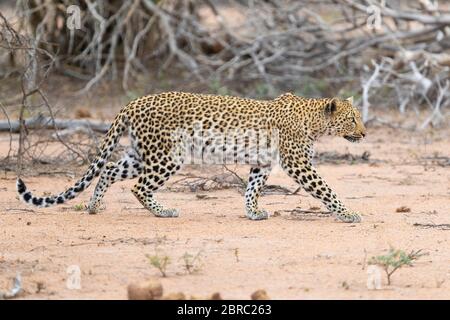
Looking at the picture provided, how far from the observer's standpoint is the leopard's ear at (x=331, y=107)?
9.75m

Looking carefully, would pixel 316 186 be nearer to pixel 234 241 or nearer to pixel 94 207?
pixel 234 241

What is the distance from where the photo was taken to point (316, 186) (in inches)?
369

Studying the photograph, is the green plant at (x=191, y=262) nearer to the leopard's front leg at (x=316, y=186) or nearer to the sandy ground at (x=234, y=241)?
the sandy ground at (x=234, y=241)

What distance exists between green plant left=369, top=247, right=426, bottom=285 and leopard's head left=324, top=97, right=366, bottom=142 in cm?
216

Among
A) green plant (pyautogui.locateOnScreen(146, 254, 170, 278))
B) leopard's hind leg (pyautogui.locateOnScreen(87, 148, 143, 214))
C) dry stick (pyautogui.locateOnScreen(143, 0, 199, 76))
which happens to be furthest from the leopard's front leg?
dry stick (pyautogui.locateOnScreen(143, 0, 199, 76))

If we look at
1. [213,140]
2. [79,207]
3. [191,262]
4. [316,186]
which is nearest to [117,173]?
[79,207]

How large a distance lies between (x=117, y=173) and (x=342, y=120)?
6.72 ft

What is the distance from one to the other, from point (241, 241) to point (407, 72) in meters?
8.41

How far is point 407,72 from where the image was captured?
53.3 ft

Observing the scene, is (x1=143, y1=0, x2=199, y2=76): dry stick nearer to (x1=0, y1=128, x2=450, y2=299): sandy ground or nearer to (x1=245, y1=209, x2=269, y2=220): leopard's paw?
(x1=0, y1=128, x2=450, y2=299): sandy ground

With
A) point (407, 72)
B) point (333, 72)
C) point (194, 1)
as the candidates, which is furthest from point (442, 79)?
point (194, 1)

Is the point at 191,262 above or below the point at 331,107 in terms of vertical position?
below
